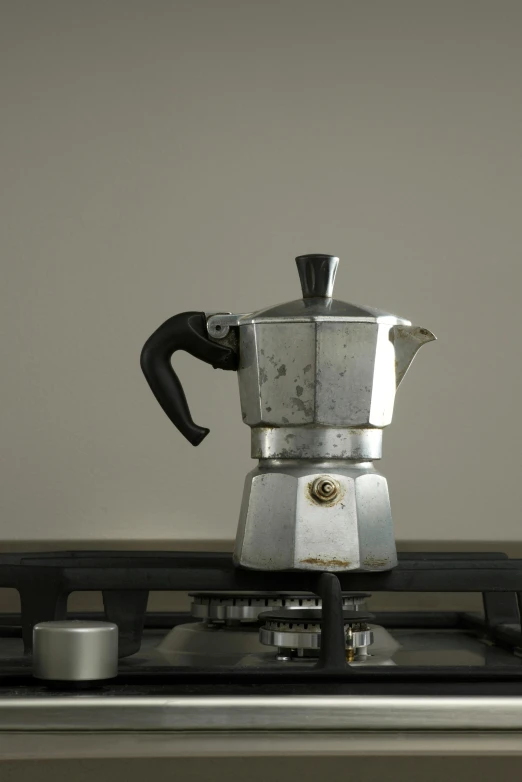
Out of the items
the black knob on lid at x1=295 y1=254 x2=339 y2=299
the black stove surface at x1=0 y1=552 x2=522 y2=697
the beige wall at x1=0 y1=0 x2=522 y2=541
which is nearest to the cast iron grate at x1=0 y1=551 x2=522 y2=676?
the black stove surface at x1=0 y1=552 x2=522 y2=697

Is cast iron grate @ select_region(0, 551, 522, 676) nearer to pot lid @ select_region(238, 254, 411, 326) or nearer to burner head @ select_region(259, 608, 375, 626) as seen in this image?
burner head @ select_region(259, 608, 375, 626)

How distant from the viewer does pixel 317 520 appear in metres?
0.83

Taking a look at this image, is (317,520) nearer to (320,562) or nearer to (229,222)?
(320,562)

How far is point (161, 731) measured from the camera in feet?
2.06

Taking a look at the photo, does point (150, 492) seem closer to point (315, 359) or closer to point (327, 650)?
point (315, 359)

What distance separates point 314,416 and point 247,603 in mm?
186

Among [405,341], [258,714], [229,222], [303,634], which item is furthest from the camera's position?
[229,222]

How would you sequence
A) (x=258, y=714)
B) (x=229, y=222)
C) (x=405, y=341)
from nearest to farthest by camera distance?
(x=258, y=714) → (x=405, y=341) → (x=229, y=222)

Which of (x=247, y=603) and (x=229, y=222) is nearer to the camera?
(x=247, y=603)

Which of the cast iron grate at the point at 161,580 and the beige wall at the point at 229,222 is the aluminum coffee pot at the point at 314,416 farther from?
the beige wall at the point at 229,222

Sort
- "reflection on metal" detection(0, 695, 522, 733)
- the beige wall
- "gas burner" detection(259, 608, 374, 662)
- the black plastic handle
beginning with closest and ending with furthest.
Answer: "reflection on metal" detection(0, 695, 522, 733) < "gas burner" detection(259, 608, 374, 662) < the black plastic handle < the beige wall

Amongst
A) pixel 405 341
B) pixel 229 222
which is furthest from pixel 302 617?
pixel 229 222

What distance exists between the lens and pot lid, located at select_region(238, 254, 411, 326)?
85 cm

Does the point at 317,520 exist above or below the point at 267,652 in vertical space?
above
